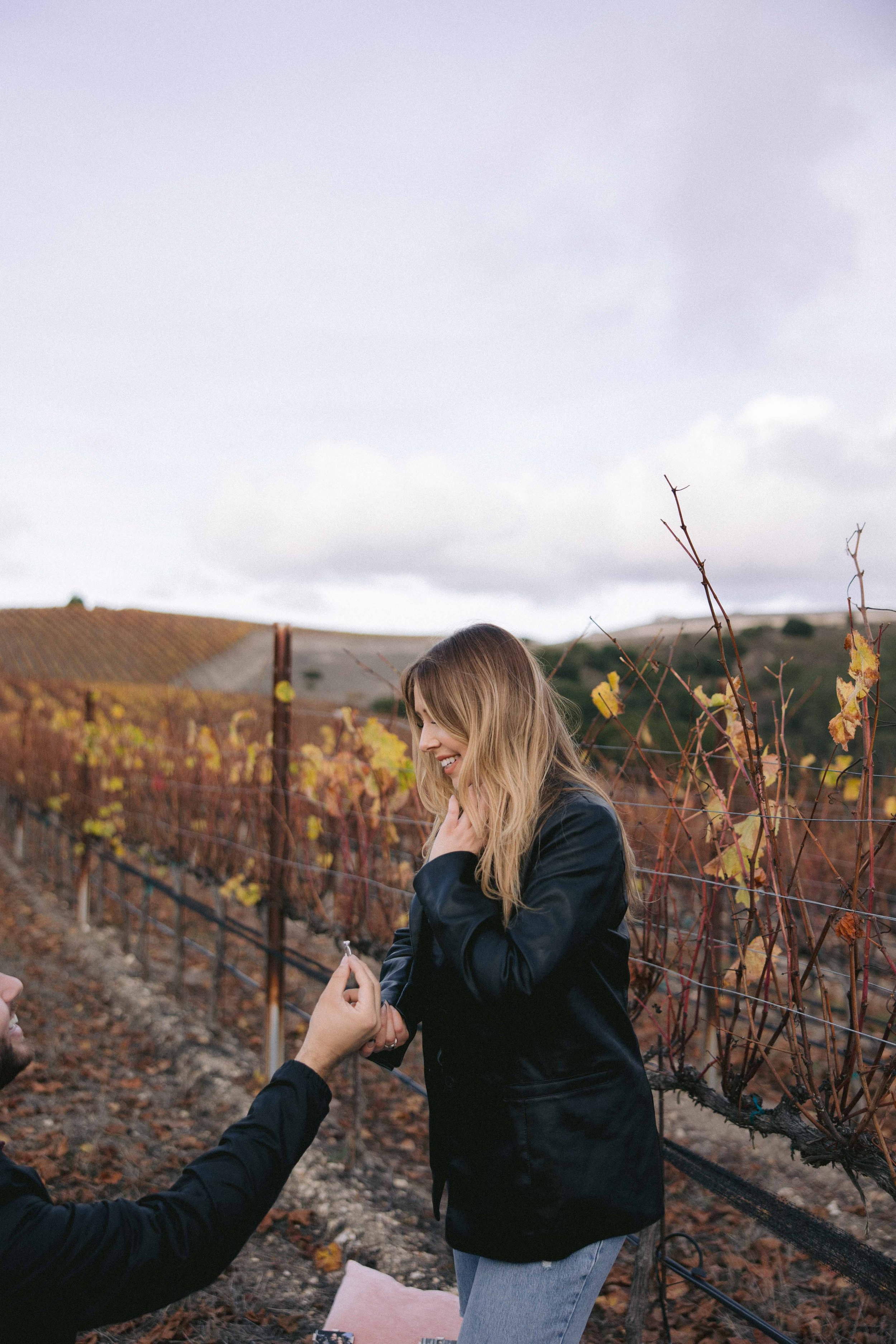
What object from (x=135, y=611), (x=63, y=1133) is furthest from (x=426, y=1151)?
(x=135, y=611)

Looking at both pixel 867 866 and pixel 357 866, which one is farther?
pixel 357 866

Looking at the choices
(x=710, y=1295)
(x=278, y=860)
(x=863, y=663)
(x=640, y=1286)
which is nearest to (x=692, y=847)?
(x=863, y=663)

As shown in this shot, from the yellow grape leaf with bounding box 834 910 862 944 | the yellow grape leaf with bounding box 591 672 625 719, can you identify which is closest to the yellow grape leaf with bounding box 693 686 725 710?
the yellow grape leaf with bounding box 591 672 625 719

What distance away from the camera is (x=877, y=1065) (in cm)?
171

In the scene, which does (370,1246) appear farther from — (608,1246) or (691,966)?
(608,1246)

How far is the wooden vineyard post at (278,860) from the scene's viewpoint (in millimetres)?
4223

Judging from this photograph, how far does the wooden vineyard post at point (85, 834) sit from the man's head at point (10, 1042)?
24.6 feet

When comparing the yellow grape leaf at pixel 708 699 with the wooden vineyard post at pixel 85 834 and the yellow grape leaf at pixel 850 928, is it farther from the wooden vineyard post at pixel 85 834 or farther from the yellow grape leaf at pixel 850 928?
the wooden vineyard post at pixel 85 834

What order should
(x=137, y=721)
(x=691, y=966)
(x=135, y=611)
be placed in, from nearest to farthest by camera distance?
(x=691, y=966)
(x=137, y=721)
(x=135, y=611)

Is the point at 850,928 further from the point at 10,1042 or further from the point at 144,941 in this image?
the point at 144,941

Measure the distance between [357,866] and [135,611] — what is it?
17574mm

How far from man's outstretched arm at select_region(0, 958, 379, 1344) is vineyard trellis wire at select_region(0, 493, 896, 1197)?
0.89 meters

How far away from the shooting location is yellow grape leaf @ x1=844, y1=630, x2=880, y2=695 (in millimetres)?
1784

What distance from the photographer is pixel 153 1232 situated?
103 cm
